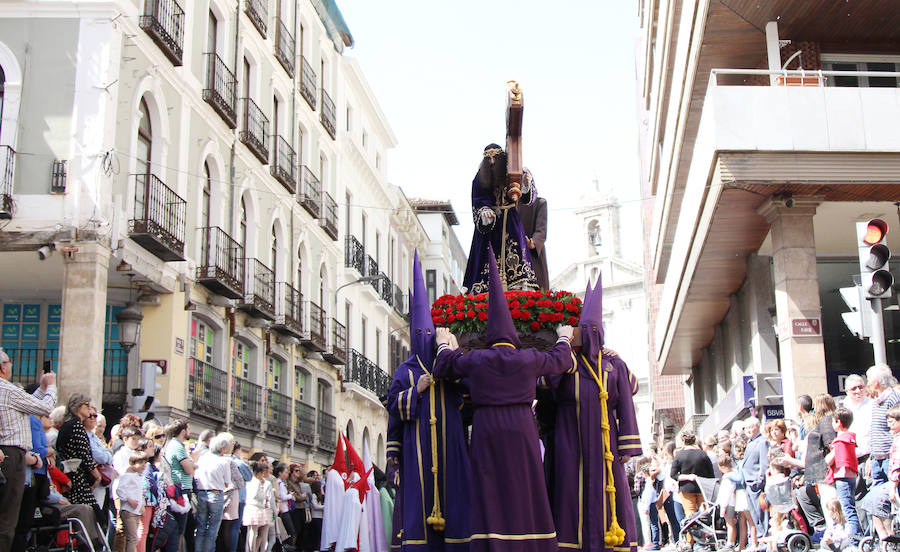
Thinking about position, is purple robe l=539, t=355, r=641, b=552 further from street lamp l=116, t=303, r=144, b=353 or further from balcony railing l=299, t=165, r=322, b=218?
balcony railing l=299, t=165, r=322, b=218

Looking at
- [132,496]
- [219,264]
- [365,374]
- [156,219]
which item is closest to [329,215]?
[365,374]

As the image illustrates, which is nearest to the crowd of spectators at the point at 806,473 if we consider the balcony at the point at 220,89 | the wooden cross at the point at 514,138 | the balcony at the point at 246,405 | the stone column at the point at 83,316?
the wooden cross at the point at 514,138

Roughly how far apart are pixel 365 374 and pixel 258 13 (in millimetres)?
15048

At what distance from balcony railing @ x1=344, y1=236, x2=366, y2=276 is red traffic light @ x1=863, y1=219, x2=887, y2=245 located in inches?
1148

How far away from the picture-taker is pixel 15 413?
10102 mm

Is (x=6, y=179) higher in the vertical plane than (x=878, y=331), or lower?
higher

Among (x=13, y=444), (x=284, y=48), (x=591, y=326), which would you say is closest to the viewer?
(x=591, y=326)

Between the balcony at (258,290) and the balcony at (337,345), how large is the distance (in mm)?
5896

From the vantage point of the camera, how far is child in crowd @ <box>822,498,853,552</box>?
11844 millimetres

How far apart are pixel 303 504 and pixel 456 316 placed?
12091mm

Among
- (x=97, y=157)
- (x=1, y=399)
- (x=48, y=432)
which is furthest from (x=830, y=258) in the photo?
(x=1, y=399)

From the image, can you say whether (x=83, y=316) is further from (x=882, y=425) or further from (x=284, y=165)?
(x=882, y=425)

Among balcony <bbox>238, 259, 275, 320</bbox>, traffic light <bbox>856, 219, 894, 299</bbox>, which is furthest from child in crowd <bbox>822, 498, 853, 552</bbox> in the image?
balcony <bbox>238, 259, 275, 320</bbox>

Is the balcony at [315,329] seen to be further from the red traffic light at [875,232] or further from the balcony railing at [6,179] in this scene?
the red traffic light at [875,232]
